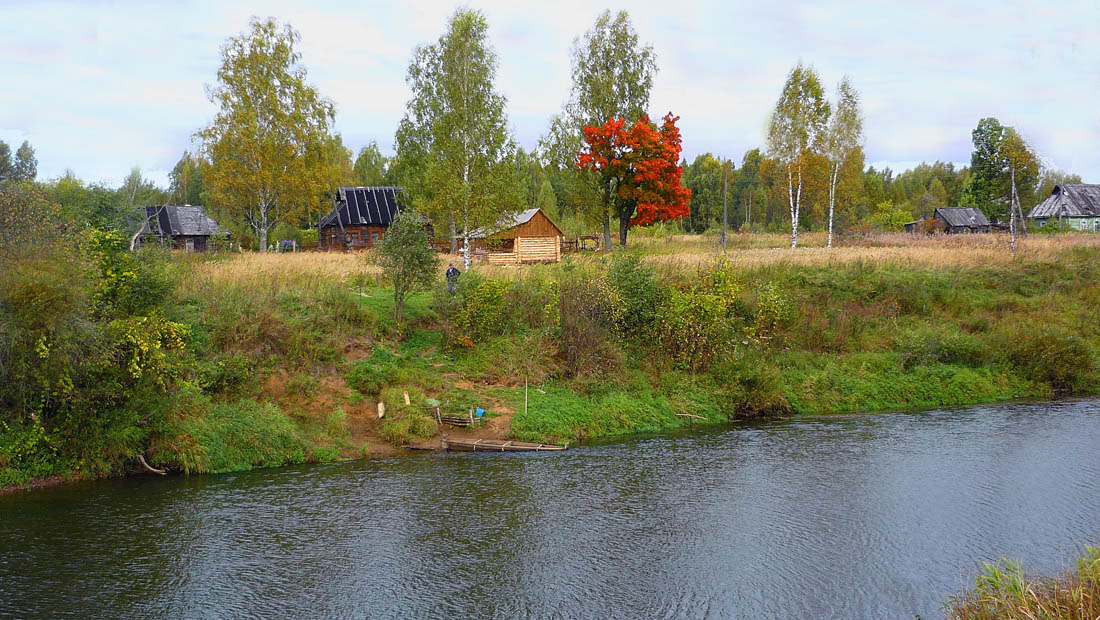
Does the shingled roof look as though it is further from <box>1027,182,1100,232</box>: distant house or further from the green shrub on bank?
<box>1027,182,1100,232</box>: distant house

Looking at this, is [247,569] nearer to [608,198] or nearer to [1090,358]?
[1090,358]

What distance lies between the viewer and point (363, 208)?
55406 mm

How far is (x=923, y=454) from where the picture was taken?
60.4ft

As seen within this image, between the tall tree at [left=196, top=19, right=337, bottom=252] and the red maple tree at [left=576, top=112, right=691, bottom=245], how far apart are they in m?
15.2

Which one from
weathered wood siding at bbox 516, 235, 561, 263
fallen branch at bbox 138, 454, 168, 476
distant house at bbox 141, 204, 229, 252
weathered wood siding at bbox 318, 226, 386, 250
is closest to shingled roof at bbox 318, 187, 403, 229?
weathered wood siding at bbox 318, 226, 386, 250

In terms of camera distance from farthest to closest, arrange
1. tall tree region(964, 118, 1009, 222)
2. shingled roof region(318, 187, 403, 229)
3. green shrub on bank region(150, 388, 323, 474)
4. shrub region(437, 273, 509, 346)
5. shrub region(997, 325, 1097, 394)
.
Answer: tall tree region(964, 118, 1009, 222), shingled roof region(318, 187, 403, 229), shrub region(997, 325, 1097, 394), shrub region(437, 273, 509, 346), green shrub on bank region(150, 388, 323, 474)

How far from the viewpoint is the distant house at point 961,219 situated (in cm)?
7394

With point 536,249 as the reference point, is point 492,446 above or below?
below

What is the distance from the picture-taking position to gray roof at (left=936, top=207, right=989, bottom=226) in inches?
2928

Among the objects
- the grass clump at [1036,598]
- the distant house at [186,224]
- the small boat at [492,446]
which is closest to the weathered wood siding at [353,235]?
the distant house at [186,224]

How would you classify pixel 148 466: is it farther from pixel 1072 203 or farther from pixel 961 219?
pixel 1072 203

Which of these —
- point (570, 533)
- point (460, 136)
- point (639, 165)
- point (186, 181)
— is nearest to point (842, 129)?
point (639, 165)

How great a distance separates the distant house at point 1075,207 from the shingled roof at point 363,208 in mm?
56890

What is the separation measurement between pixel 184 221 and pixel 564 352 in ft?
153
